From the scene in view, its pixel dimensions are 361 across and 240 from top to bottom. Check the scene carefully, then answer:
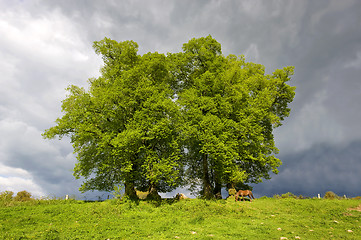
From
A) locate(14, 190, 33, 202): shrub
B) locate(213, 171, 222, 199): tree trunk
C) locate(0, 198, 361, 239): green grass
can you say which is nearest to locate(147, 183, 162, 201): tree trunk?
locate(0, 198, 361, 239): green grass

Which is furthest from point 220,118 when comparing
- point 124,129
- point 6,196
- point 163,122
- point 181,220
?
point 6,196

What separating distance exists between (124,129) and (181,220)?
12.3 m

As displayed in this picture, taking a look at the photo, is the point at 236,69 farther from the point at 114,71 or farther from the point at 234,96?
the point at 114,71

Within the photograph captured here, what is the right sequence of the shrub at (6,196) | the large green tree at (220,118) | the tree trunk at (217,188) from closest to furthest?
the shrub at (6,196)
the large green tree at (220,118)
the tree trunk at (217,188)

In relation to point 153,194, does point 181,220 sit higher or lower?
lower

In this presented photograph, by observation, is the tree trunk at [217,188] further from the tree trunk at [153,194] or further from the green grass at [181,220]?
the tree trunk at [153,194]

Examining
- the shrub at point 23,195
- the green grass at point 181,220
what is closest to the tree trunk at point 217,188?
the green grass at point 181,220

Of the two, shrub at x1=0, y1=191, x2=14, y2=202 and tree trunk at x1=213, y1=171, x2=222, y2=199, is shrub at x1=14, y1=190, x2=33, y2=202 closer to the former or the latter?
shrub at x1=0, y1=191, x2=14, y2=202

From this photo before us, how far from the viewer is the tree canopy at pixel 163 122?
78.0ft

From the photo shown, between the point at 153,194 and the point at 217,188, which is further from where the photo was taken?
the point at 217,188

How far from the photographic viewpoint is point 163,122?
23578mm

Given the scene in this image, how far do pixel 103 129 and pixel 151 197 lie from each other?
9.82 m

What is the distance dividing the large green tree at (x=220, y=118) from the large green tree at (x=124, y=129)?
10.5ft

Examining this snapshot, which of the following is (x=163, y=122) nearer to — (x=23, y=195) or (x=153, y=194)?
(x=153, y=194)
